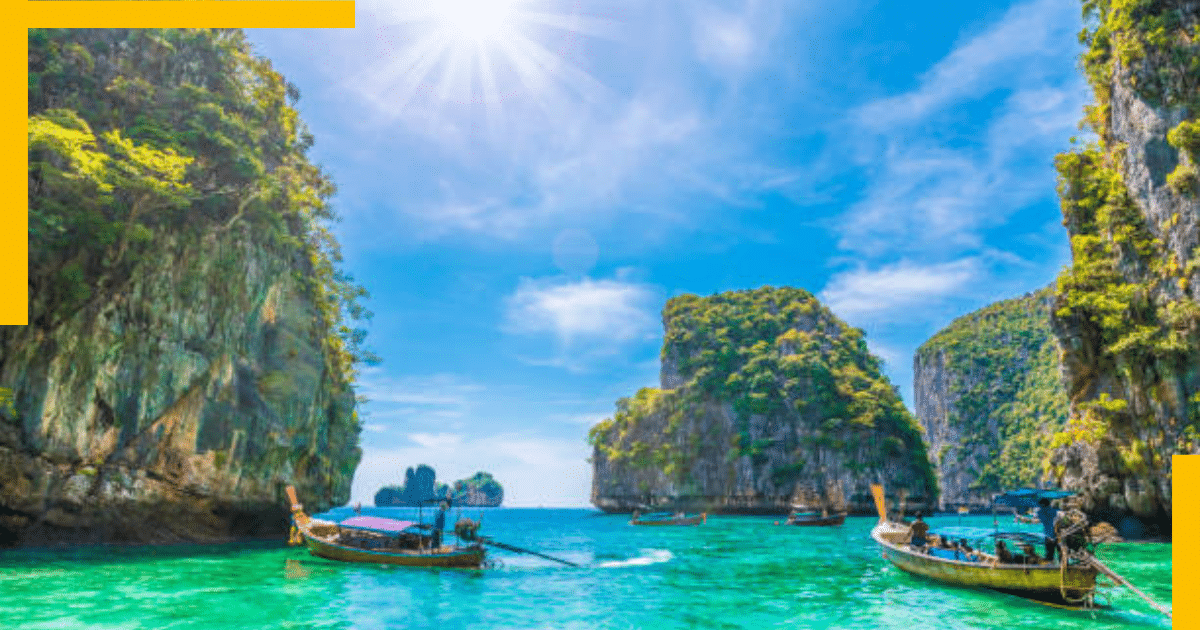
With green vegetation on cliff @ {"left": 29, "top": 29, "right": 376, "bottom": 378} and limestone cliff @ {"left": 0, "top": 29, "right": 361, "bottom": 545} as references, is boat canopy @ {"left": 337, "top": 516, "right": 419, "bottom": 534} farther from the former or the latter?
green vegetation on cliff @ {"left": 29, "top": 29, "right": 376, "bottom": 378}

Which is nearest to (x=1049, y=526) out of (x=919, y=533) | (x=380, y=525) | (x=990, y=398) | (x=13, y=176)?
(x=919, y=533)

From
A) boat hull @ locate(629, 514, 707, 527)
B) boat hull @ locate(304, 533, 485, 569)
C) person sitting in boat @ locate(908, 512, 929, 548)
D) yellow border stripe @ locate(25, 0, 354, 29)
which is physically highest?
yellow border stripe @ locate(25, 0, 354, 29)

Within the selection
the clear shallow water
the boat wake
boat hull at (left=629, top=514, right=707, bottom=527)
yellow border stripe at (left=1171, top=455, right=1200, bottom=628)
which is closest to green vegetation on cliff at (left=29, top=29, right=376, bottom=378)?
the clear shallow water

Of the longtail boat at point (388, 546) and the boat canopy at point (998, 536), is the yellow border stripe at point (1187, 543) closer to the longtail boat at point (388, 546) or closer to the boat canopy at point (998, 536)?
the boat canopy at point (998, 536)

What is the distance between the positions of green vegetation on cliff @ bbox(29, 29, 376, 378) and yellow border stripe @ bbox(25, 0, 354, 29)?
74.1 feet

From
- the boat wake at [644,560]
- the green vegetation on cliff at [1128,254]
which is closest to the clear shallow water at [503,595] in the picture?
the boat wake at [644,560]

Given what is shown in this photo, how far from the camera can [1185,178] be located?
2742cm

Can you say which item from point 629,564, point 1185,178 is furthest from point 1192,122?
point 629,564

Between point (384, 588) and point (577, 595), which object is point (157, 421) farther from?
point (577, 595)

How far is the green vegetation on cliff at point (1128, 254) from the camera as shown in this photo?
2791 centimetres

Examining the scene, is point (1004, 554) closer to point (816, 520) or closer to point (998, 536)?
point (998, 536)

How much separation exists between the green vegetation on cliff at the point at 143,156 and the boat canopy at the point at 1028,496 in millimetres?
30412

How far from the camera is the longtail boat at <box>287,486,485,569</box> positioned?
74.7ft

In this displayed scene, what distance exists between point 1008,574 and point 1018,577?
25 centimetres
